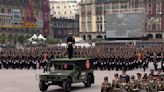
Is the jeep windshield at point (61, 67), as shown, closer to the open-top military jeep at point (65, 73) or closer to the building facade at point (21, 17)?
the open-top military jeep at point (65, 73)

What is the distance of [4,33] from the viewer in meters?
101

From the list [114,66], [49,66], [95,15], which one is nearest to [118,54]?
[114,66]

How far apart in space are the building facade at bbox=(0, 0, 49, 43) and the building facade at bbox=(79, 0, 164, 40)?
10.7 meters

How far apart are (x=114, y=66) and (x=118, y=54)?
1088mm

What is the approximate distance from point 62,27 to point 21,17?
4198 centimetres

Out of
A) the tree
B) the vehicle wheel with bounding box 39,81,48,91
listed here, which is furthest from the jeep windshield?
the tree

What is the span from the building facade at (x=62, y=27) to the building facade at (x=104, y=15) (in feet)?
84.6

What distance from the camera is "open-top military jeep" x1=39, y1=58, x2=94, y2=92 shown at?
22203mm

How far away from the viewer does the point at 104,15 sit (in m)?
107

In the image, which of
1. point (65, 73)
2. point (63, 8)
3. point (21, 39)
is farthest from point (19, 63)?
point (63, 8)

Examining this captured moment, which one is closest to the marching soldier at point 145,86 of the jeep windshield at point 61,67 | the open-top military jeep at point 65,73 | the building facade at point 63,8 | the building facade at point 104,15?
the open-top military jeep at point 65,73

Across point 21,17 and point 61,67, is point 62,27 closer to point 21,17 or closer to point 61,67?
point 21,17

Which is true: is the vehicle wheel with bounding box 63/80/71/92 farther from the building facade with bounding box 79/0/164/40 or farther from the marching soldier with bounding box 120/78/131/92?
the building facade with bounding box 79/0/164/40

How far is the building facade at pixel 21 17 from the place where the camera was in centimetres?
9650
